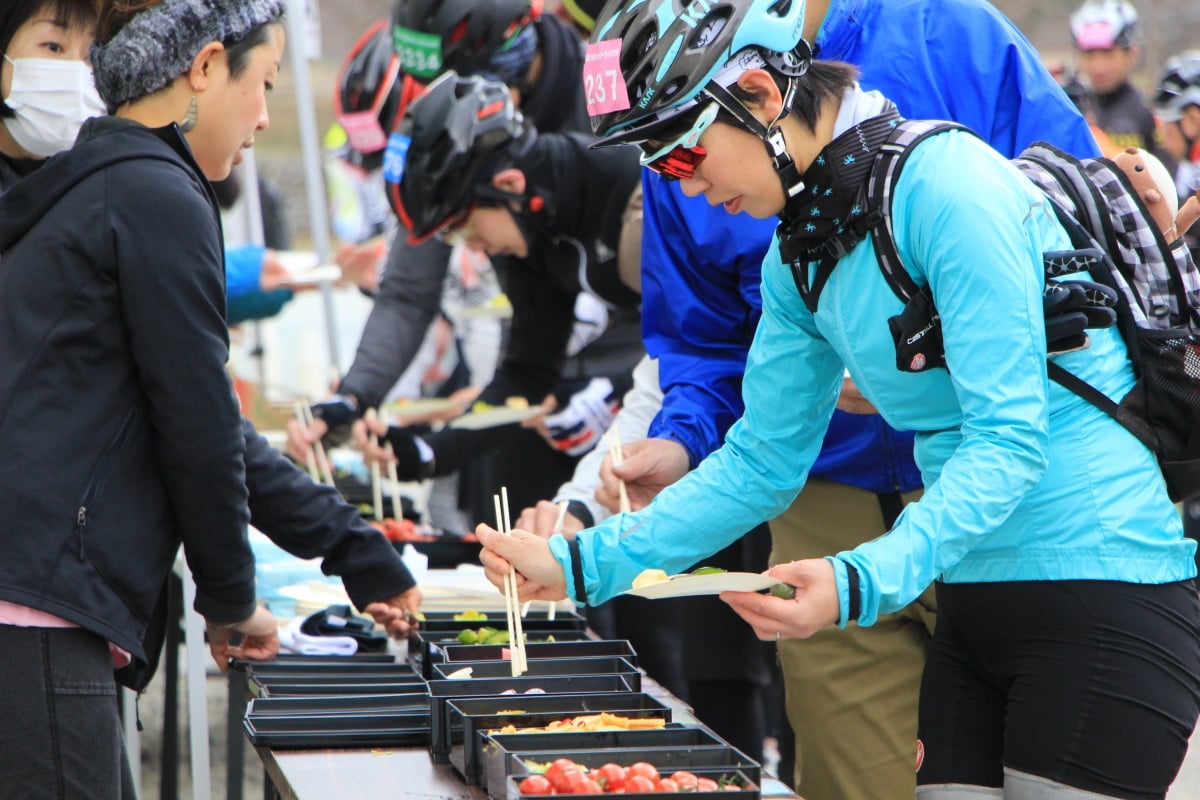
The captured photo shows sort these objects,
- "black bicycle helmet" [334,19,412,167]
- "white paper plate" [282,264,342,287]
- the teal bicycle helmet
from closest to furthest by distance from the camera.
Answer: the teal bicycle helmet
"white paper plate" [282,264,342,287]
"black bicycle helmet" [334,19,412,167]

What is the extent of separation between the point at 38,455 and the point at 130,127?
0.56 metres

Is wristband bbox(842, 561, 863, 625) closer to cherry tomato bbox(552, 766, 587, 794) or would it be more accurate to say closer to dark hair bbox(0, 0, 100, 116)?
cherry tomato bbox(552, 766, 587, 794)

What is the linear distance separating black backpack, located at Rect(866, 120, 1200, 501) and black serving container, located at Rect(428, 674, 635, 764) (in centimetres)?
80

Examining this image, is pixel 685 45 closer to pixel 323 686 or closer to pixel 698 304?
pixel 698 304

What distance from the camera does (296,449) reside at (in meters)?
4.42

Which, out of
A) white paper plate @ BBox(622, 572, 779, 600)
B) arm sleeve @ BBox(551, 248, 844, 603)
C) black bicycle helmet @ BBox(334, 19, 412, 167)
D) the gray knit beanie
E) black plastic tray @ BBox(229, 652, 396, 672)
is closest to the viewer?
white paper plate @ BBox(622, 572, 779, 600)

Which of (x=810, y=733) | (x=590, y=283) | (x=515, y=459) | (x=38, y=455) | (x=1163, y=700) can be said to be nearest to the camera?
(x=1163, y=700)

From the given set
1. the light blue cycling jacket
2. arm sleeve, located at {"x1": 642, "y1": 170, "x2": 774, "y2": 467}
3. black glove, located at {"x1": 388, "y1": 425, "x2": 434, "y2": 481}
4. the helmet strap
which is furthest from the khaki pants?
black glove, located at {"x1": 388, "y1": 425, "x2": 434, "y2": 481}

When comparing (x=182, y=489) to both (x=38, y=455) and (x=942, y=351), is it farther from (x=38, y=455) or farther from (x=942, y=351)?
(x=942, y=351)

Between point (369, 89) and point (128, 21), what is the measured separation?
15.6 feet

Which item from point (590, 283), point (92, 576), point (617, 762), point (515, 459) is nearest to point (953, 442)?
point (617, 762)

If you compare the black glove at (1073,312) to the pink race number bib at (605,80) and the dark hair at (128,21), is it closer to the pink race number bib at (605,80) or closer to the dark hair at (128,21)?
the pink race number bib at (605,80)

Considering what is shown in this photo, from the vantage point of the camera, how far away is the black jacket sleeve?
9.55 ft

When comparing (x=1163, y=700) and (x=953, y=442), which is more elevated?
(x=953, y=442)
